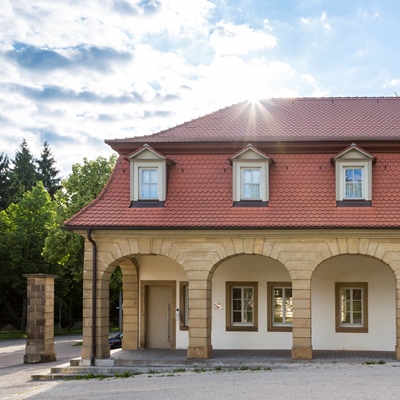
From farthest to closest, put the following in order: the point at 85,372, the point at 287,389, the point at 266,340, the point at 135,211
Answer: the point at 266,340
the point at 135,211
the point at 85,372
the point at 287,389

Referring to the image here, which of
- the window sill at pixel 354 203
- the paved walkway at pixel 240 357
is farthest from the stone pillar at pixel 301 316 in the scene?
the window sill at pixel 354 203

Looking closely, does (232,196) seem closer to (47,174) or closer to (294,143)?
(294,143)

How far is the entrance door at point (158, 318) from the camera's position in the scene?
26.5 m

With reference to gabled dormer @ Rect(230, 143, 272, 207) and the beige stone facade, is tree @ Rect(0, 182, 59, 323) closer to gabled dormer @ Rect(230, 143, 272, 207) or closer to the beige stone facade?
the beige stone facade

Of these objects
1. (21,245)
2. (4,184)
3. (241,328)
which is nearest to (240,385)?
(241,328)

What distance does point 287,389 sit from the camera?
Result: 17.2 metres

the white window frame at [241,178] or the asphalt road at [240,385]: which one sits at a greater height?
the white window frame at [241,178]

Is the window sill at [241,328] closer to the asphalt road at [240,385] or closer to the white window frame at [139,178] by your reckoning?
the asphalt road at [240,385]

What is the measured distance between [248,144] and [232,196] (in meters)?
1.67

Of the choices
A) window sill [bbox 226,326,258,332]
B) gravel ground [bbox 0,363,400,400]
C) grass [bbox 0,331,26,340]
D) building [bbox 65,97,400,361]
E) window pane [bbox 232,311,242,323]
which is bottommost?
grass [bbox 0,331,26,340]

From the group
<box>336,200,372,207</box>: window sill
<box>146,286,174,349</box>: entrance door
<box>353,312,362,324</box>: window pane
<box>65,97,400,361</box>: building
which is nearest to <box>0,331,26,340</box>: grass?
<box>146,286,174,349</box>: entrance door

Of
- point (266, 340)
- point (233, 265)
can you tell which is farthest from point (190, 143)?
point (266, 340)

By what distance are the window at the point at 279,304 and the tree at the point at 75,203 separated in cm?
2139

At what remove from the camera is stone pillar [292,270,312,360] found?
22281mm
